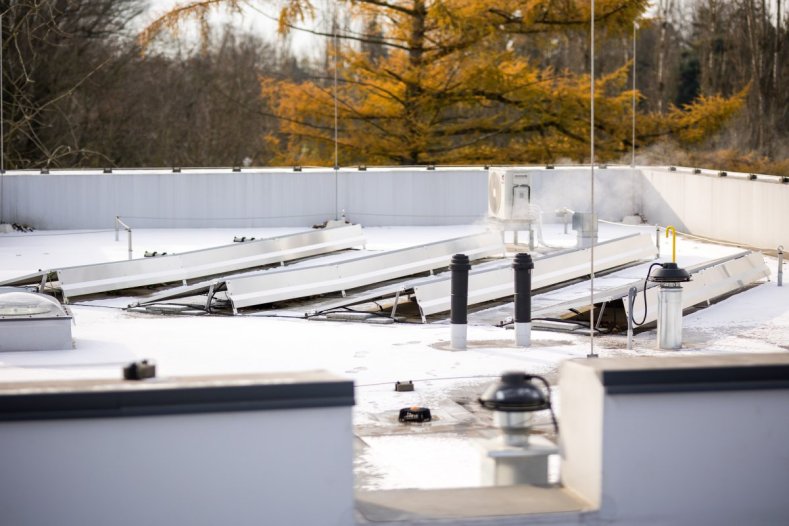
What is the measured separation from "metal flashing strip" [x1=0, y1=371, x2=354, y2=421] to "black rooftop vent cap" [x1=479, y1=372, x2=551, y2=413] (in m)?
0.86

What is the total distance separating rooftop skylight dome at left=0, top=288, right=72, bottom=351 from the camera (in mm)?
12219

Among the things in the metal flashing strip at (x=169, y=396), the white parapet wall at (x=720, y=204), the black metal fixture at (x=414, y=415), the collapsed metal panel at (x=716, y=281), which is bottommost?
the black metal fixture at (x=414, y=415)

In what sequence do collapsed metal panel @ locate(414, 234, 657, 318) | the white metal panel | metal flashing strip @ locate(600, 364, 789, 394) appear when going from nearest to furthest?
metal flashing strip @ locate(600, 364, 789, 394) → the white metal panel → collapsed metal panel @ locate(414, 234, 657, 318)

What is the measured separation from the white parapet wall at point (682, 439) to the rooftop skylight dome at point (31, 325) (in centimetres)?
833

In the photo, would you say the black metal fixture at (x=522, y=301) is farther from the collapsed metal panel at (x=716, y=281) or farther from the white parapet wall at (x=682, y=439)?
the white parapet wall at (x=682, y=439)

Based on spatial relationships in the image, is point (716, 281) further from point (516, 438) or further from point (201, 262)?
point (516, 438)

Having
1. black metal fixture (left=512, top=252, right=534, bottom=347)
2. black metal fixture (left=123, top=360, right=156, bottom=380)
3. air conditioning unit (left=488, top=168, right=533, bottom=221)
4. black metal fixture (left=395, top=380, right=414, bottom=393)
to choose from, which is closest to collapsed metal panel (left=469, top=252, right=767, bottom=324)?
black metal fixture (left=512, top=252, right=534, bottom=347)

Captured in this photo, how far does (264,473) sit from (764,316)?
435 inches

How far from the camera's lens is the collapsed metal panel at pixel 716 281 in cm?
1389

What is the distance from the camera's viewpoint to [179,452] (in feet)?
14.8

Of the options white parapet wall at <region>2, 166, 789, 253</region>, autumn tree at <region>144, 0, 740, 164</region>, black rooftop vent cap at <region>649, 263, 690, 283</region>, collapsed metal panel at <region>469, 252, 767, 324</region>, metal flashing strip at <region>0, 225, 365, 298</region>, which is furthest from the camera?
autumn tree at <region>144, 0, 740, 164</region>

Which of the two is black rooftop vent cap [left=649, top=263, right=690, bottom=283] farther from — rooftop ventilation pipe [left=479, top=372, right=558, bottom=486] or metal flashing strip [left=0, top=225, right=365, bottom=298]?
metal flashing strip [left=0, top=225, right=365, bottom=298]

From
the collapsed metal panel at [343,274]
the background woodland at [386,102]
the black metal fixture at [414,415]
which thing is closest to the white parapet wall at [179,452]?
the black metal fixture at [414,415]

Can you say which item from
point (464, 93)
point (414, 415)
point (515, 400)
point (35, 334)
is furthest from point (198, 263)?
point (464, 93)
